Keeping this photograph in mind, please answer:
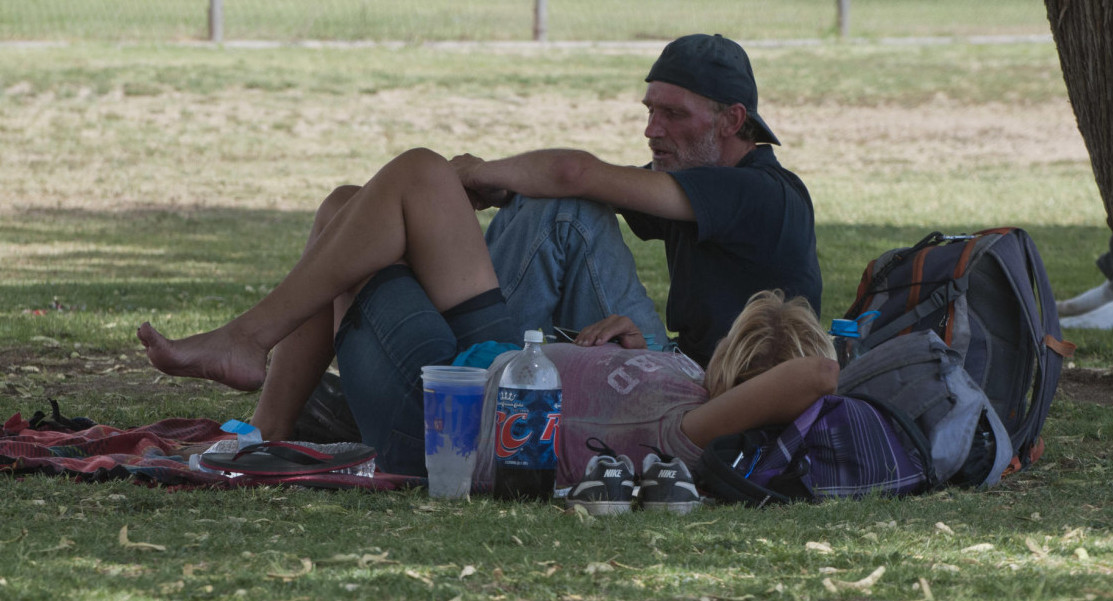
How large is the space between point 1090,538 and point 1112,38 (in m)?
2.63

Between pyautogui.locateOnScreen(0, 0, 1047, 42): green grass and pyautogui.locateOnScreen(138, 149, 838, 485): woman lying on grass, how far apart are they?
1777cm

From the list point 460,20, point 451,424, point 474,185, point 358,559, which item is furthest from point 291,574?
point 460,20

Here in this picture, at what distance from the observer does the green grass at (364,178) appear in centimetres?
310

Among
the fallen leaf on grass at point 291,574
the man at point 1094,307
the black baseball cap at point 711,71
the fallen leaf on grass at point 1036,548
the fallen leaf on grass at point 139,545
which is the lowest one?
the man at point 1094,307

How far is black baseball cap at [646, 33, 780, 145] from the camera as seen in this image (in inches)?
184

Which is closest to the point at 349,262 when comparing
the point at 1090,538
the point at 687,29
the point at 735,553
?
the point at 735,553

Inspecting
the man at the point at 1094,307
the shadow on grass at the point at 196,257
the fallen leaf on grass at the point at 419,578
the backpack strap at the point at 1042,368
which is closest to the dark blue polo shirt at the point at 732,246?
the backpack strap at the point at 1042,368

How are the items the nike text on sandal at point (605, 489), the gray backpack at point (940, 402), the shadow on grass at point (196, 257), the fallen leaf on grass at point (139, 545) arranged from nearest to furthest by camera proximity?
the fallen leaf on grass at point (139, 545) → the nike text on sandal at point (605, 489) → the gray backpack at point (940, 402) → the shadow on grass at point (196, 257)

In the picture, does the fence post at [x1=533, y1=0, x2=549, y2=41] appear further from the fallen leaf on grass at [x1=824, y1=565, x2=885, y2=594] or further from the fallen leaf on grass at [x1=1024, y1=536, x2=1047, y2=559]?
the fallen leaf on grass at [x1=824, y1=565, x2=885, y2=594]

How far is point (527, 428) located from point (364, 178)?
1155 cm

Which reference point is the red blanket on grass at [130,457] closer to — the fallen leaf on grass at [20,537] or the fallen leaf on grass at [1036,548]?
the fallen leaf on grass at [20,537]

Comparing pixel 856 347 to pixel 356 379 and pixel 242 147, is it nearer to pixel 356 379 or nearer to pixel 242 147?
pixel 356 379

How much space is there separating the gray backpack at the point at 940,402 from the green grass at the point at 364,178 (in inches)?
5.5

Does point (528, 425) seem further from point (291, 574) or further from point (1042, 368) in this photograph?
point (1042, 368)
